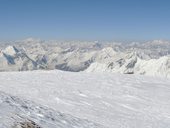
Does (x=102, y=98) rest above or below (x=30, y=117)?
below

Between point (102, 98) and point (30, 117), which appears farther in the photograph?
point (102, 98)

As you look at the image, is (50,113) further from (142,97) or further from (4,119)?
(142,97)

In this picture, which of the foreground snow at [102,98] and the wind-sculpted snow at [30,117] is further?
the foreground snow at [102,98]

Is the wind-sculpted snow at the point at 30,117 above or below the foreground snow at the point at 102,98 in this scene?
above

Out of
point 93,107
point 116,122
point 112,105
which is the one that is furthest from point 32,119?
point 112,105
